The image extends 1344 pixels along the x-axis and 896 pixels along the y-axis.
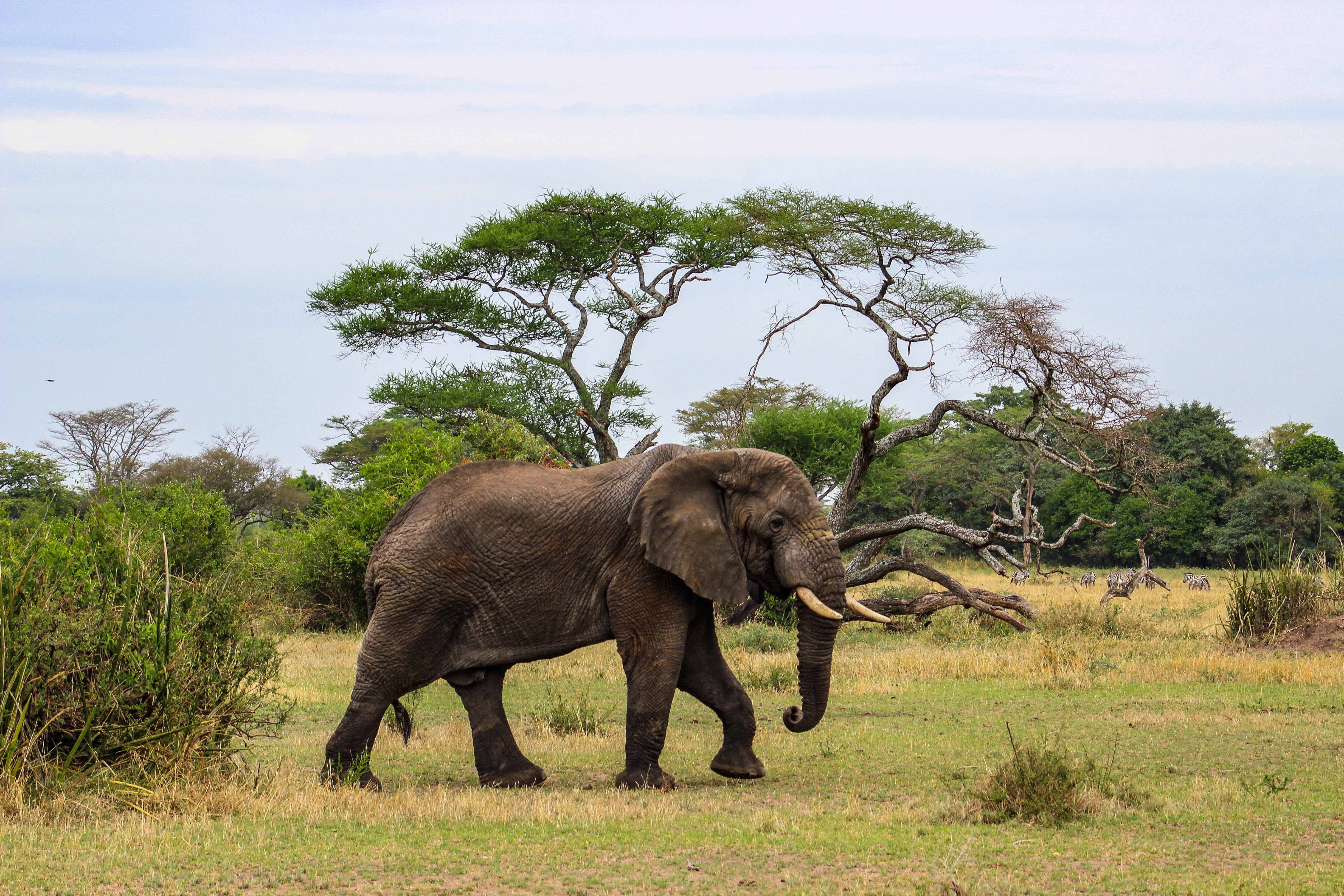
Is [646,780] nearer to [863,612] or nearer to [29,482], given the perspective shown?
[863,612]

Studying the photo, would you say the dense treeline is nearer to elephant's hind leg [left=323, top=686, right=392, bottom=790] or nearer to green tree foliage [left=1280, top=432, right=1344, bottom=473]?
green tree foliage [left=1280, top=432, right=1344, bottom=473]

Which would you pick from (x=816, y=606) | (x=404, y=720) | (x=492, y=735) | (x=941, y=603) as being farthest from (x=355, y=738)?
(x=941, y=603)

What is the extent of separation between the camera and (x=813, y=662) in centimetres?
922

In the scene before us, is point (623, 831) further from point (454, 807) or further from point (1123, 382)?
point (1123, 382)

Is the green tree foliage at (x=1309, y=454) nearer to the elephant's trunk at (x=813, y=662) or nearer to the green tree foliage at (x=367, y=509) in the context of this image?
the green tree foliage at (x=367, y=509)

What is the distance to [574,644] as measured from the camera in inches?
377

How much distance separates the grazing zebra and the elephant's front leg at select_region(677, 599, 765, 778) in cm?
2691

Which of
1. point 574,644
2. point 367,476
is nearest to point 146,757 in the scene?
point 574,644

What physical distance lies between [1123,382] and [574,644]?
16.0 metres

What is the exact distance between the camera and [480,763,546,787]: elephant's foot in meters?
9.53

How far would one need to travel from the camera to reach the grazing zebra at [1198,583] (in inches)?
1331

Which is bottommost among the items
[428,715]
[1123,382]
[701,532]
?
[428,715]

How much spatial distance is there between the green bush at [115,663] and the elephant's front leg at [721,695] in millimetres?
3045

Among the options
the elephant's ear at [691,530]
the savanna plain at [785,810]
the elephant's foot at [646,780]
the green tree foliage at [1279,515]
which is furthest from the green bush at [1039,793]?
the green tree foliage at [1279,515]
